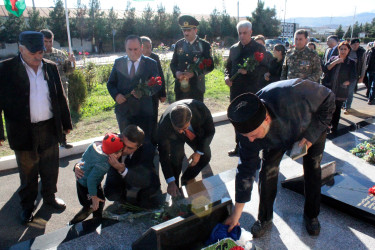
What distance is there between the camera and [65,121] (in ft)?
11.2

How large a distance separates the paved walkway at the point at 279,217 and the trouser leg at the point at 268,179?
0.20 metres

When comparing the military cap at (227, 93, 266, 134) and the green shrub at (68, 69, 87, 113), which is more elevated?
the military cap at (227, 93, 266, 134)

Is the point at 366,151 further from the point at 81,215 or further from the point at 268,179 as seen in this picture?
the point at 81,215

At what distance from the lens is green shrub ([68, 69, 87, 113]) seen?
6.50 metres

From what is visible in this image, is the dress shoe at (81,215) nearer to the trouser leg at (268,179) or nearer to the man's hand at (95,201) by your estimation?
the man's hand at (95,201)

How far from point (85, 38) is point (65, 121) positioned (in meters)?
34.7

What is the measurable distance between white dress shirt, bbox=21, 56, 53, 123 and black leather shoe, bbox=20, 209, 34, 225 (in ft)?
2.98

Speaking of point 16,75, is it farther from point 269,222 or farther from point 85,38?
point 85,38

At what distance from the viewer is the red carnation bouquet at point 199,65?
4793 mm

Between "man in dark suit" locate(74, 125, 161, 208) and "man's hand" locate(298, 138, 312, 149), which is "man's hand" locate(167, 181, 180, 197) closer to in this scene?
"man in dark suit" locate(74, 125, 161, 208)

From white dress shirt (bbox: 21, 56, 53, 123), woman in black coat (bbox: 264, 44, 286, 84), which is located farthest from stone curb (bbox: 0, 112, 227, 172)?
woman in black coat (bbox: 264, 44, 286, 84)

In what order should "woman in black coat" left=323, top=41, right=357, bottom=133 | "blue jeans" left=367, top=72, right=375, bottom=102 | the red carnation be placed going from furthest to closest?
1. "blue jeans" left=367, top=72, right=375, bottom=102
2. "woman in black coat" left=323, top=41, right=357, bottom=133
3. the red carnation

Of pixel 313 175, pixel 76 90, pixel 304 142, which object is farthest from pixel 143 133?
pixel 76 90

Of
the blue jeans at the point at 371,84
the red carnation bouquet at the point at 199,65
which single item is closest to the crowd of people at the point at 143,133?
the red carnation bouquet at the point at 199,65
